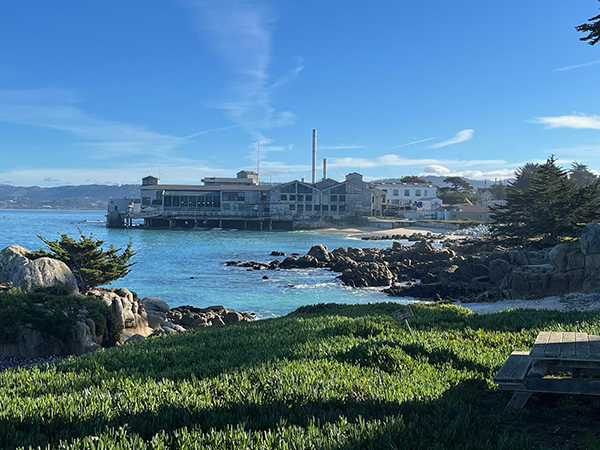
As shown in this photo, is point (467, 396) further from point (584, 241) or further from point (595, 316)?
point (584, 241)

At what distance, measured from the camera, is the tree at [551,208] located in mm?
39875

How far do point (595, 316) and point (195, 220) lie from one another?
93.3 meters

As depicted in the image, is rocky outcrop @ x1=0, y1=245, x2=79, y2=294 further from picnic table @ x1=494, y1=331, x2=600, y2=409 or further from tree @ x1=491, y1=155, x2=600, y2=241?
tree @ x1=491, y1=155, x2=600, y2=241

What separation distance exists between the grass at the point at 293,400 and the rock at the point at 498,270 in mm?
20852

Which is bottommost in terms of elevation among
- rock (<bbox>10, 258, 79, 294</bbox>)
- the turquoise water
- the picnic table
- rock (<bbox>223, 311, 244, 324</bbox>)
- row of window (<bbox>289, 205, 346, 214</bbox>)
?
the turquoise water

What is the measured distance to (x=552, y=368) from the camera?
6.05m

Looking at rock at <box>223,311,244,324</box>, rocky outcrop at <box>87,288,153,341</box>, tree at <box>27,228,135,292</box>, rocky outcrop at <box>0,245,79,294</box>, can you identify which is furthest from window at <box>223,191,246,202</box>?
rocky outcrop at <box>0,245,79,294</box>

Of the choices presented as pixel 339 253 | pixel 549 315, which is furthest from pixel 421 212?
pixel 549 315

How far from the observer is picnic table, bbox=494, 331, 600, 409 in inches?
223

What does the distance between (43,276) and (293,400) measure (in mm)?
14050

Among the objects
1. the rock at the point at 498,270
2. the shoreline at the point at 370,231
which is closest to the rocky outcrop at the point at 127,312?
the rock at the point at 498,270

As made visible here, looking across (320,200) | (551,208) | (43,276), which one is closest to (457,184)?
(320,200)

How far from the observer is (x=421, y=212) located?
108000mm

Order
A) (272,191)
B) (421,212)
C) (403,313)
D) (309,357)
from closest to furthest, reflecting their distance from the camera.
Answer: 1. (309,357)
2. (403,313)
3. (272,191)
4. (421,212)
